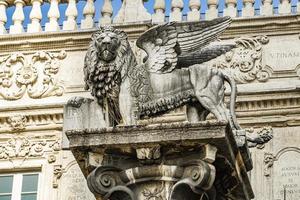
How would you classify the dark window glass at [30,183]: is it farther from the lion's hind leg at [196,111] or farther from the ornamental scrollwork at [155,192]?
the ornamental scrollwork at [155,192]

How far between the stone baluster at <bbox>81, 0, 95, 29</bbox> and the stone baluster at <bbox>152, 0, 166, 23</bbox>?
46.1 inches

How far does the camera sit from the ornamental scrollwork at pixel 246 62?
70.6 ft

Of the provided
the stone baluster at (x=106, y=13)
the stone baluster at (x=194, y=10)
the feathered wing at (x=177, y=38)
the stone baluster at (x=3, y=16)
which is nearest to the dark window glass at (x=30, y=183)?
the stone baluster at (x=3, y=16)

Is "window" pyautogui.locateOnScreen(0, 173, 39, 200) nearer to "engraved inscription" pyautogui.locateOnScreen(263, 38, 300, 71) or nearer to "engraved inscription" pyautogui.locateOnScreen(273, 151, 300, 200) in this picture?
"engraved inscription" pyautogui.locateOnScreen(273, 151, 300, 200)

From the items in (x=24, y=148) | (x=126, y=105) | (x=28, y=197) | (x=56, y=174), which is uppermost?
(x=24, y=148)

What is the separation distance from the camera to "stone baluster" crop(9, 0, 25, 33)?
2294 cm

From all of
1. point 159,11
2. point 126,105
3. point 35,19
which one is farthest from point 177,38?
point 35,19

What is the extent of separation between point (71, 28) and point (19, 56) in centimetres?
110

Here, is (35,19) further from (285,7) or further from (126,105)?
(126,105)

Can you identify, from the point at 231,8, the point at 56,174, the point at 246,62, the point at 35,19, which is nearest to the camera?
the point at 56,174

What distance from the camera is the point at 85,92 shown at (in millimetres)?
22047

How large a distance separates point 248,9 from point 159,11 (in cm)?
167

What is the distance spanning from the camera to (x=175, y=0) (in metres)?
22.5

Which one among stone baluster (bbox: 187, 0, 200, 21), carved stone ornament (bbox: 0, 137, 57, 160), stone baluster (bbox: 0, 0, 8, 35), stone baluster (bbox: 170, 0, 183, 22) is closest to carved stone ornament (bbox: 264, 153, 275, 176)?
stone baluster (bbox: 187, 0, 200, 21)
